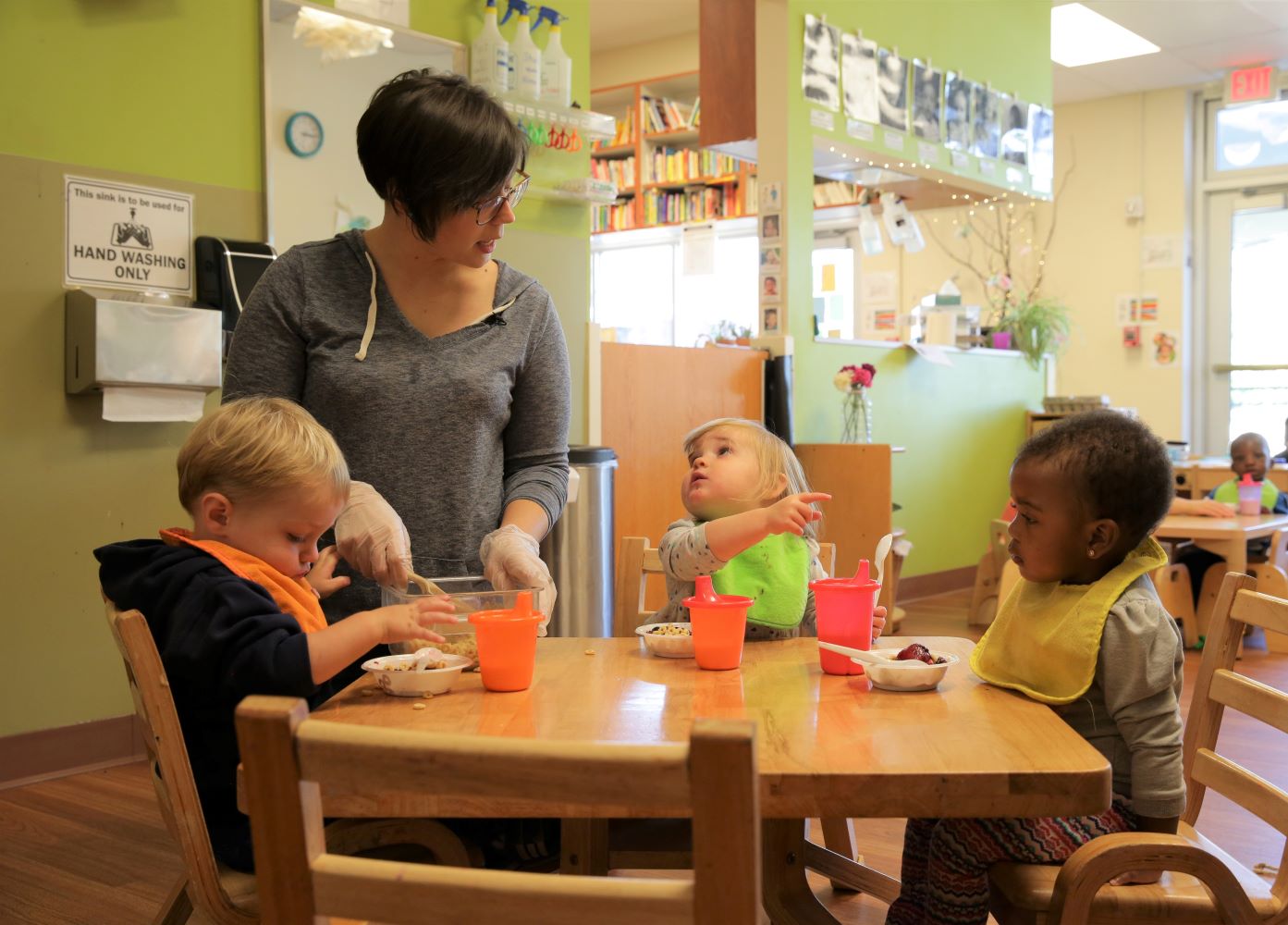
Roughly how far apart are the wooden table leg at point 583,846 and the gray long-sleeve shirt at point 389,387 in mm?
387

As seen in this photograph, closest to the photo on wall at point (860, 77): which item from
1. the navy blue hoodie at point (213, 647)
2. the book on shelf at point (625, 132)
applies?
the book on shelf at point (625, 132)

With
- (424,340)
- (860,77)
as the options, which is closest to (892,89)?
(860,77)

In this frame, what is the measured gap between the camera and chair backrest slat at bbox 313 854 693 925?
744mm

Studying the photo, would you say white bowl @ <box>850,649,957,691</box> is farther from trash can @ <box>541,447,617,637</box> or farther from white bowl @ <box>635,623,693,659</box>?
trash can @ <box>541,447,617,637</box>

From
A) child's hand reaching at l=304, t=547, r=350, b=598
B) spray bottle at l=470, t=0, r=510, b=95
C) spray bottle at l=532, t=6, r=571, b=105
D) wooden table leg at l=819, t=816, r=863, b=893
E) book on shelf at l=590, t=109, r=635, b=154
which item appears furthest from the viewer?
book on shelf at l=590, t=109, r=635, b=154

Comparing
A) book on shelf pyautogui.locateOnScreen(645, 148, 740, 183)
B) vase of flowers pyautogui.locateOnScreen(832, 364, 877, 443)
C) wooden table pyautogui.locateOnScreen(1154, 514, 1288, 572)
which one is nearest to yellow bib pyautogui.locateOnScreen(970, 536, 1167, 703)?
wooden table pyautogui.locateOnScreen(1154, 514, 1288, 572)

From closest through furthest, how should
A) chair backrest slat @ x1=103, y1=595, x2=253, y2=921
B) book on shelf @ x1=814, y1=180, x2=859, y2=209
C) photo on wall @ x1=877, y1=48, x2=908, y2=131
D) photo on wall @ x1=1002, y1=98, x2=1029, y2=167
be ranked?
chair backrest slat @ x1=103, y1=595, x2=253, y2=921 < photo on wall @ x1=877, y1=48, x2=908, y2=131 < photo on wall @ x1=1002, y1=98, x2=1029, y2=167 < book on shelf @ x1=814, y1=180, x2=859, y2=209

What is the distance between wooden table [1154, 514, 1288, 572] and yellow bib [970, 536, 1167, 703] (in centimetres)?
362

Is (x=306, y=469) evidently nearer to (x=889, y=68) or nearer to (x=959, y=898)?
(x=959, y=898)

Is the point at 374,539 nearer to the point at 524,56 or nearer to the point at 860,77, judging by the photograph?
the point at 524,56

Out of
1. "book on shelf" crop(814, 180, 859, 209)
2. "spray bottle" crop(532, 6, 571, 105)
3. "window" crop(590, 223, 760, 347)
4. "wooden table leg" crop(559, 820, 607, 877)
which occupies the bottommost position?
"wooden table leg" crop(559, 820, 607, 877)

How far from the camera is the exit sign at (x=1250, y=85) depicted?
807 centimetres

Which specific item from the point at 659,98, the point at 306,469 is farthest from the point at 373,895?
the point at 659,98

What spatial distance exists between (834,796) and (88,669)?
2.72m
